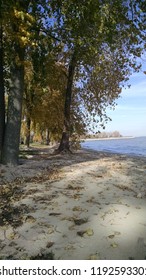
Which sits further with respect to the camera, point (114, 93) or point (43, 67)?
point (114, 93)

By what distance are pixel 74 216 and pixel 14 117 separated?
22.5 ft

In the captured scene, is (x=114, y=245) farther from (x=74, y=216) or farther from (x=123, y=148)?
(x=123, y=148)

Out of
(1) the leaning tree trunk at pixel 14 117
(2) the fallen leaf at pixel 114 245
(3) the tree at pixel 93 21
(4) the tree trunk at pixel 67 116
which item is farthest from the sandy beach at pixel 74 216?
(4) the tree trunk at pixel 67 116

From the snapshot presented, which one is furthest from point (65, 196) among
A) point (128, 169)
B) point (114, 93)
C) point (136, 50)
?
point (114, 93)

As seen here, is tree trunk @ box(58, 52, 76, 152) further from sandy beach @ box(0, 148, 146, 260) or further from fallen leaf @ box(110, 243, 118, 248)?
fallen leaf @ box(110, 243, 118, 248)

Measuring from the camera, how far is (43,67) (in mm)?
13977

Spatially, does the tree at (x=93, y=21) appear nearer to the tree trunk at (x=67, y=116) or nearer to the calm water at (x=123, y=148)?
the tree trunk at (x=67, y=116)

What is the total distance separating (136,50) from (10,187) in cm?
1064

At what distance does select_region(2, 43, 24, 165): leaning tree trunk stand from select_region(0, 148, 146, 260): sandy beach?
2.02 meters

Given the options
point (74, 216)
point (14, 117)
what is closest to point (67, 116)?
point (14, 117)

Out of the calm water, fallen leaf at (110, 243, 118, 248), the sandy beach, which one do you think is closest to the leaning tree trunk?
the sandy beach

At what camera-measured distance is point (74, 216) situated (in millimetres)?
7016

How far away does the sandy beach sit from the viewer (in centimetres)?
564
